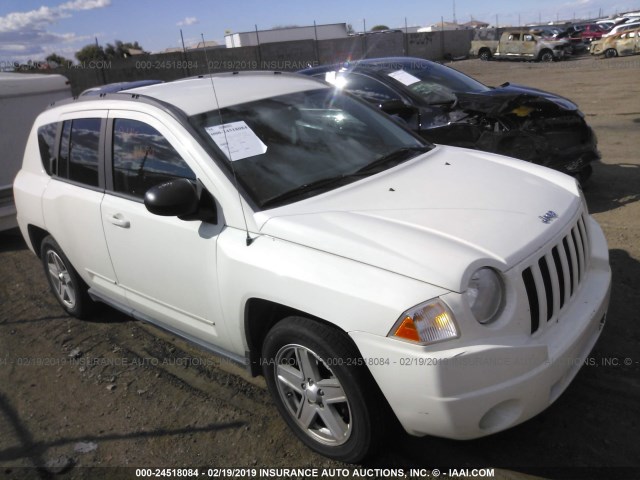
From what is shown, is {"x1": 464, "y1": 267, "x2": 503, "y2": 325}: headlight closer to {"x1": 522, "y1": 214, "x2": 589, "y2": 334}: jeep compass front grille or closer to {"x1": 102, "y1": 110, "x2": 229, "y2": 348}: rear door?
{"x1": 522, "y1": 214, "x2": 589, "y2": 334}: jeep compass front grille

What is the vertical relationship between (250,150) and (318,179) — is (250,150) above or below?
above

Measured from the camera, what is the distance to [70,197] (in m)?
3.93

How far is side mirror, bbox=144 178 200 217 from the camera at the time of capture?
2732mm

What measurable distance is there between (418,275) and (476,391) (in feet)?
1.71

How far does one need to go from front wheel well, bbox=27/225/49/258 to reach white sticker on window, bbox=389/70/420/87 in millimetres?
4419

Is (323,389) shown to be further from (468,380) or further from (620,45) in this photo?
(620,45)

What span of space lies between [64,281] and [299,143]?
2.63m

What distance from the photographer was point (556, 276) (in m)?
2.54

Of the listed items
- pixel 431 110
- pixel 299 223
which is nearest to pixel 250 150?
pixel 299 223

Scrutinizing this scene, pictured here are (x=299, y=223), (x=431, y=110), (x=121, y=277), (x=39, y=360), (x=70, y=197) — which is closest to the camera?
(x=299, y=223)

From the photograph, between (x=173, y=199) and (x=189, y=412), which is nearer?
(x=173, y=199)

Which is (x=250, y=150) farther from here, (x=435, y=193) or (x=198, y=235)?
(x=435, y=193)

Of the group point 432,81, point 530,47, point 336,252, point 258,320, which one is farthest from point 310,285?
point 530,47

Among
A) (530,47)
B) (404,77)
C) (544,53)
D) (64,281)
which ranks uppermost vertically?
(404,77)
